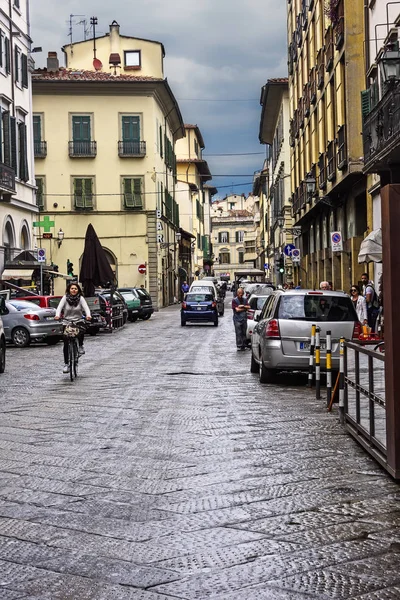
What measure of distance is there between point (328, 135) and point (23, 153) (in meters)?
16.0

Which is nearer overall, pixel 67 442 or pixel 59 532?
pixel 59 532

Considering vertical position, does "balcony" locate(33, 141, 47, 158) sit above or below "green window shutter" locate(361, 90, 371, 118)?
above

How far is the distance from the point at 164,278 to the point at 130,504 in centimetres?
5867

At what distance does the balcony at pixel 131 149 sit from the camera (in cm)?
5853

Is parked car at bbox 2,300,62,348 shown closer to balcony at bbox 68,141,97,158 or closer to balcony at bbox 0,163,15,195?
balcony at bbox 0,163,15,195

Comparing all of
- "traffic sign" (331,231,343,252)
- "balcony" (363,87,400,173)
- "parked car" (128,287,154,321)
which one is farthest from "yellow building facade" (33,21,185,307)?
"balcony" (363,87,400,173)

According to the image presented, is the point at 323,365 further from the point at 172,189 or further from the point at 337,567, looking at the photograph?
the point at 172,189

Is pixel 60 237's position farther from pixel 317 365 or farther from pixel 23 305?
pixel 317 365

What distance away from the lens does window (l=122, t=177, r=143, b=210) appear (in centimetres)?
5847

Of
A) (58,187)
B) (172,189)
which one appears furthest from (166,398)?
(172,189)

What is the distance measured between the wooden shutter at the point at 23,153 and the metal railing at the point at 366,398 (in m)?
36.2

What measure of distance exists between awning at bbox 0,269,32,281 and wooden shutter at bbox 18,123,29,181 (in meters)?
5.62

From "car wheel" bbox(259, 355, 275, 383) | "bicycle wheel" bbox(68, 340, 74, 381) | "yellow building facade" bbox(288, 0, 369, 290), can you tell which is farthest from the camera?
"yellow building facade" bbox(288, 0, 369, 290)

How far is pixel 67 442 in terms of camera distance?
974 cm
